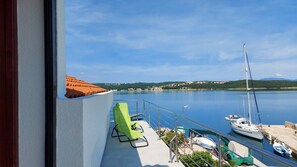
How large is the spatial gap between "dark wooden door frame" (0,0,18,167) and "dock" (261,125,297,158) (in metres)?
20.4

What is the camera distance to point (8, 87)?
1.28 meters

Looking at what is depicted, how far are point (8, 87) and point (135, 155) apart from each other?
2.74 metres

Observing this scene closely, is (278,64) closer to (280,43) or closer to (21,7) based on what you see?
(280,43)

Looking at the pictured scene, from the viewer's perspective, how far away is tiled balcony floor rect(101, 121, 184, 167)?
3.32 meters

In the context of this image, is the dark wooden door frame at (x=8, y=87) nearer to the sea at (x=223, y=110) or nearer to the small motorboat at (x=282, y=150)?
the sea at (x=223, y=110)

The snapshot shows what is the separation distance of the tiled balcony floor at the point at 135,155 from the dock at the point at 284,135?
1756cm

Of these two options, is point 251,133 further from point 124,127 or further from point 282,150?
point 124,127

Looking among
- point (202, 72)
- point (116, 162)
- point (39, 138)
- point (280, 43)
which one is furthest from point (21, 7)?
point (202, 72)

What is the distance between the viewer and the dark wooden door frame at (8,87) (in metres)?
1.25

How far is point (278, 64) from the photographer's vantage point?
3519cm

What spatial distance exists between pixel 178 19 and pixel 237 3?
5.10 m

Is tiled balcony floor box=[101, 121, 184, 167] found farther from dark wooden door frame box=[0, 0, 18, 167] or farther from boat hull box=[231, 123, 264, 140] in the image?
boat hull box=[231, 123, 264, 140]

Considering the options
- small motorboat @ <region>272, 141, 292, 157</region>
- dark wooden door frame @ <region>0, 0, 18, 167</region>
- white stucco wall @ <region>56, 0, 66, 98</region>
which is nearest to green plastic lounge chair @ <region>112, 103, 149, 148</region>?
white stucco wall @ <region>56, 0, 66, 98</region>

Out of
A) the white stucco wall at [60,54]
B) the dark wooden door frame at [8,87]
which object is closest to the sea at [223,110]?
the white stucco wall at [60,54]
